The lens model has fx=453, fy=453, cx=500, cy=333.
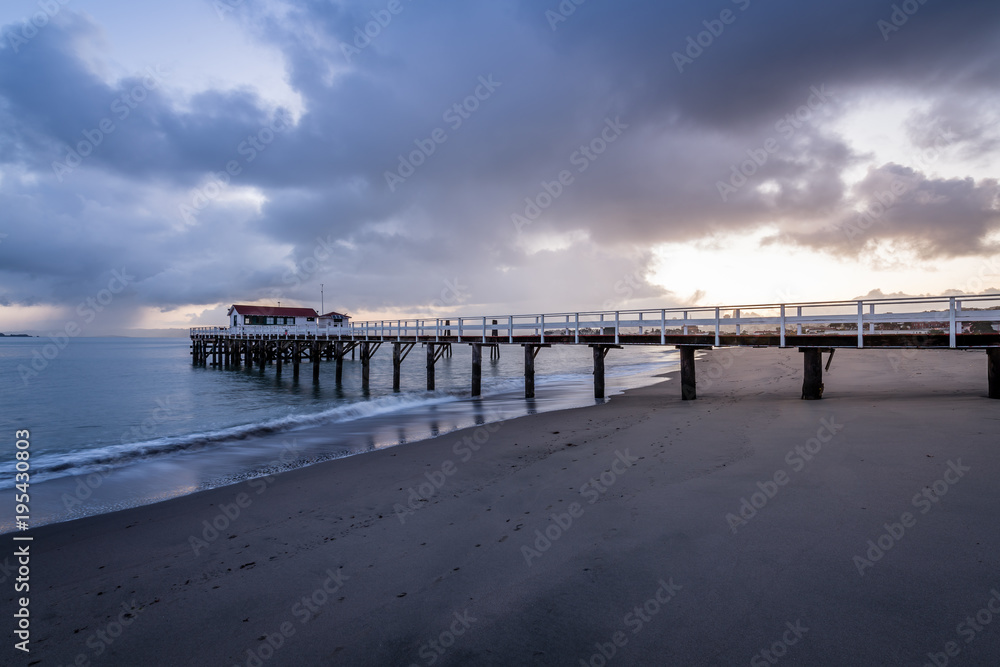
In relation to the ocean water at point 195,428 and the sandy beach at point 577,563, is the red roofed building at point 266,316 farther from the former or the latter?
the sandy beach at point 577,563


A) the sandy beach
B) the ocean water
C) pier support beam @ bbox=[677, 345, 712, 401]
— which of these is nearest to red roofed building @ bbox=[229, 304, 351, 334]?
the ocean water

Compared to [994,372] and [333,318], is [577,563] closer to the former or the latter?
[994,372]

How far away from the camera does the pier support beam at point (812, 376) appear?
486 inches

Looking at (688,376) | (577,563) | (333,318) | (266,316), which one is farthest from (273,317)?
(577,563)

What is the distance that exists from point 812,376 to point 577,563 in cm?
1145

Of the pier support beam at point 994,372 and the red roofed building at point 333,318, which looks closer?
the pier support beam at point 994,372

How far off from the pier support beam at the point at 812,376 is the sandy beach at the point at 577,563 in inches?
165

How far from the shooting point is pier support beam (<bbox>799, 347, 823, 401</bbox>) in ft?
40.5

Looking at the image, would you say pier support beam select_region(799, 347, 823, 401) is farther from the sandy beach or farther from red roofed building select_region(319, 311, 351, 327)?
red roofed building select_region(319, 311, 351, 327)

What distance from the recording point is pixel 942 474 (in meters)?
5.49

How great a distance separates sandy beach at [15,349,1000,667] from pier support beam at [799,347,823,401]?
420 cm

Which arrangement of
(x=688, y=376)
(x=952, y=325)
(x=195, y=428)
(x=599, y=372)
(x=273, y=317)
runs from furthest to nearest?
1. (x=273, y=317)
2. (x=599, y=372)
3. (x=195, y=428)
4. (x=688, y=376)
5. (x=952, y=325)

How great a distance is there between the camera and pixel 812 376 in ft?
Answer: 41.1

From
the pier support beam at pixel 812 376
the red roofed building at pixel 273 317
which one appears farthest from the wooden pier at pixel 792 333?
the red roofed building at pixel 273 317
